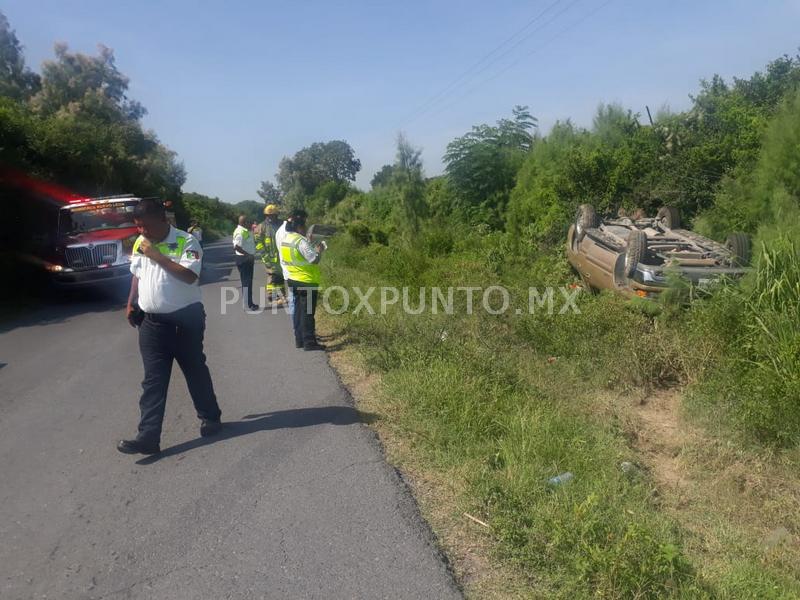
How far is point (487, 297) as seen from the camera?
7801 mm

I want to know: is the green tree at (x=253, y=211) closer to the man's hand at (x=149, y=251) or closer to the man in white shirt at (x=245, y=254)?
the man in white shirt at (x=245, y=254)

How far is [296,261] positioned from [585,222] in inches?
226

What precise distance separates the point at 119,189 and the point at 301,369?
22662 mm

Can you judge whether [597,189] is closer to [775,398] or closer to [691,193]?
[691,193]

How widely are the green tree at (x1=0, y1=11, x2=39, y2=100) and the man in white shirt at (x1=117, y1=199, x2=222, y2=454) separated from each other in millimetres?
35803

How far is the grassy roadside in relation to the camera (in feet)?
9.77

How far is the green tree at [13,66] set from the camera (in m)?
34.3

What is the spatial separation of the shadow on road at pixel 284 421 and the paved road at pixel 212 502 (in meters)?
0.02

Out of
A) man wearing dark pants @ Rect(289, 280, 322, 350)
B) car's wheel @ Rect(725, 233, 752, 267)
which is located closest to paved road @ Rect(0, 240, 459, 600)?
man wearing dark pants @ Rect(289, 280, 322, 350)

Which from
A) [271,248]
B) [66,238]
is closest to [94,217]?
[66,238]

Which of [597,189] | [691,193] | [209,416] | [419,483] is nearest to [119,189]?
[597,189]

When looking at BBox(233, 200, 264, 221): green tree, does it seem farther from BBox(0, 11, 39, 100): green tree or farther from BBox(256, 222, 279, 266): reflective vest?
BBox(0, 11, 39, 100): green tree

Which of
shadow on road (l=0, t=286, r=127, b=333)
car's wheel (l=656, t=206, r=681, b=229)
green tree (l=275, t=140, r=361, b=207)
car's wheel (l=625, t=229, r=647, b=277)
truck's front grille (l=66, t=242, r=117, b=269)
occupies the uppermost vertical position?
green tree (l=275, t=140, r=361, b=207)

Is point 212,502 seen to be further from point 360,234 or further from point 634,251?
point 360,234
